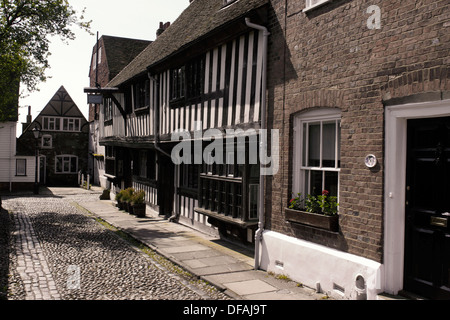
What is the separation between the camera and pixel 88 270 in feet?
24.0

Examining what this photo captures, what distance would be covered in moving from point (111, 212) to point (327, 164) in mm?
11639

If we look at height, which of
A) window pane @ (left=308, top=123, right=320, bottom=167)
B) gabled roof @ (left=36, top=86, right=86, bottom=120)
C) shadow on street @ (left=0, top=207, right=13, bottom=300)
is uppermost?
gabled roof @ (left=36, top=86, right=86, bottom=120)

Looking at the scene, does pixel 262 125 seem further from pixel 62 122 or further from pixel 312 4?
pixel 62 122

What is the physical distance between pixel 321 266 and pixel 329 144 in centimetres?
192

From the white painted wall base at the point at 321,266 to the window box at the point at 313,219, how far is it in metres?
0.35

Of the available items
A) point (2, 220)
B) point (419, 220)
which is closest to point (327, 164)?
point (419, 220)

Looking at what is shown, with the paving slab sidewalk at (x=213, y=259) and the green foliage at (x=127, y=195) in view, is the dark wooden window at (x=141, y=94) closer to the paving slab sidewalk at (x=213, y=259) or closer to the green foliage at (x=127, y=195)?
the green foliage at (x=127, y=195)

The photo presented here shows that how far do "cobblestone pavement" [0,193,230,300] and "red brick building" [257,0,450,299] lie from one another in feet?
6.24

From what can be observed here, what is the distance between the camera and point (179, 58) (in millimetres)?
11117

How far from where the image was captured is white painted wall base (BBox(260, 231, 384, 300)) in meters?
5.08

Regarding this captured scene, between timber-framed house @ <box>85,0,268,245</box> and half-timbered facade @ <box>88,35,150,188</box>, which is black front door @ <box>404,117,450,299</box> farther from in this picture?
half-timbered facade @ <box>88,35,150,188</box>

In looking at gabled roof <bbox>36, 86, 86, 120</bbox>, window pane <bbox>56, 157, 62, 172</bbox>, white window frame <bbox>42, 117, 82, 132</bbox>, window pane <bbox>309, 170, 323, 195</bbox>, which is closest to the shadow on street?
window pane <bbox>309, 170, 323, 195</bbox>

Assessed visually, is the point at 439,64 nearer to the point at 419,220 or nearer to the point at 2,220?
the point at 419,220

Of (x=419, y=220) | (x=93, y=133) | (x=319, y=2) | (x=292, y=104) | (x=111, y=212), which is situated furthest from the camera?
(x=93, y=133)
